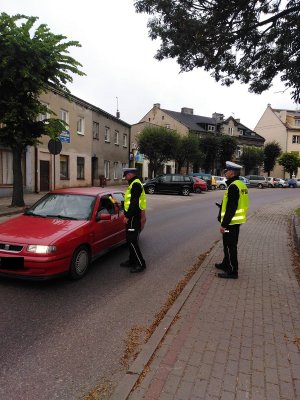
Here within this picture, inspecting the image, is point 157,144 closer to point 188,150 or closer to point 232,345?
point 188,150

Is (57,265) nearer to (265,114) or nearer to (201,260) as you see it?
(201,260)

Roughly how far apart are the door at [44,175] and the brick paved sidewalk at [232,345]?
61.3 ft

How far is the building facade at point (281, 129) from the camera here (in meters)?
66.4

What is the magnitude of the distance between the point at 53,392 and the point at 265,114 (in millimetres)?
75562

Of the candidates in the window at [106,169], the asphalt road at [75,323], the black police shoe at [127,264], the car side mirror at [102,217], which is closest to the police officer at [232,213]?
the asphalt road at [75,323]

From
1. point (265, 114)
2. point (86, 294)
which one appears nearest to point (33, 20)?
point (86, 294)

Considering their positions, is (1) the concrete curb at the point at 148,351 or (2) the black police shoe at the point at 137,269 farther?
(2) the black police shoe at the point at 137,269

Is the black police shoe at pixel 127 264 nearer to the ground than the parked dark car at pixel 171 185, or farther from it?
nearer to the ground

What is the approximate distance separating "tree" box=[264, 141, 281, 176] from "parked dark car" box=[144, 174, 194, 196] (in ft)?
125

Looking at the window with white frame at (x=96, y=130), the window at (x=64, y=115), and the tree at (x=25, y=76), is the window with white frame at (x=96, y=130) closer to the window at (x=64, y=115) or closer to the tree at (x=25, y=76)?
the window at (x=64, y=115)

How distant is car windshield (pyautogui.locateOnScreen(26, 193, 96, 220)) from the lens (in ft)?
20.5

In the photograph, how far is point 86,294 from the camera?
5.15 m

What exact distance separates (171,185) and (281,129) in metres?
46.9

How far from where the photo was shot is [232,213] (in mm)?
5738
